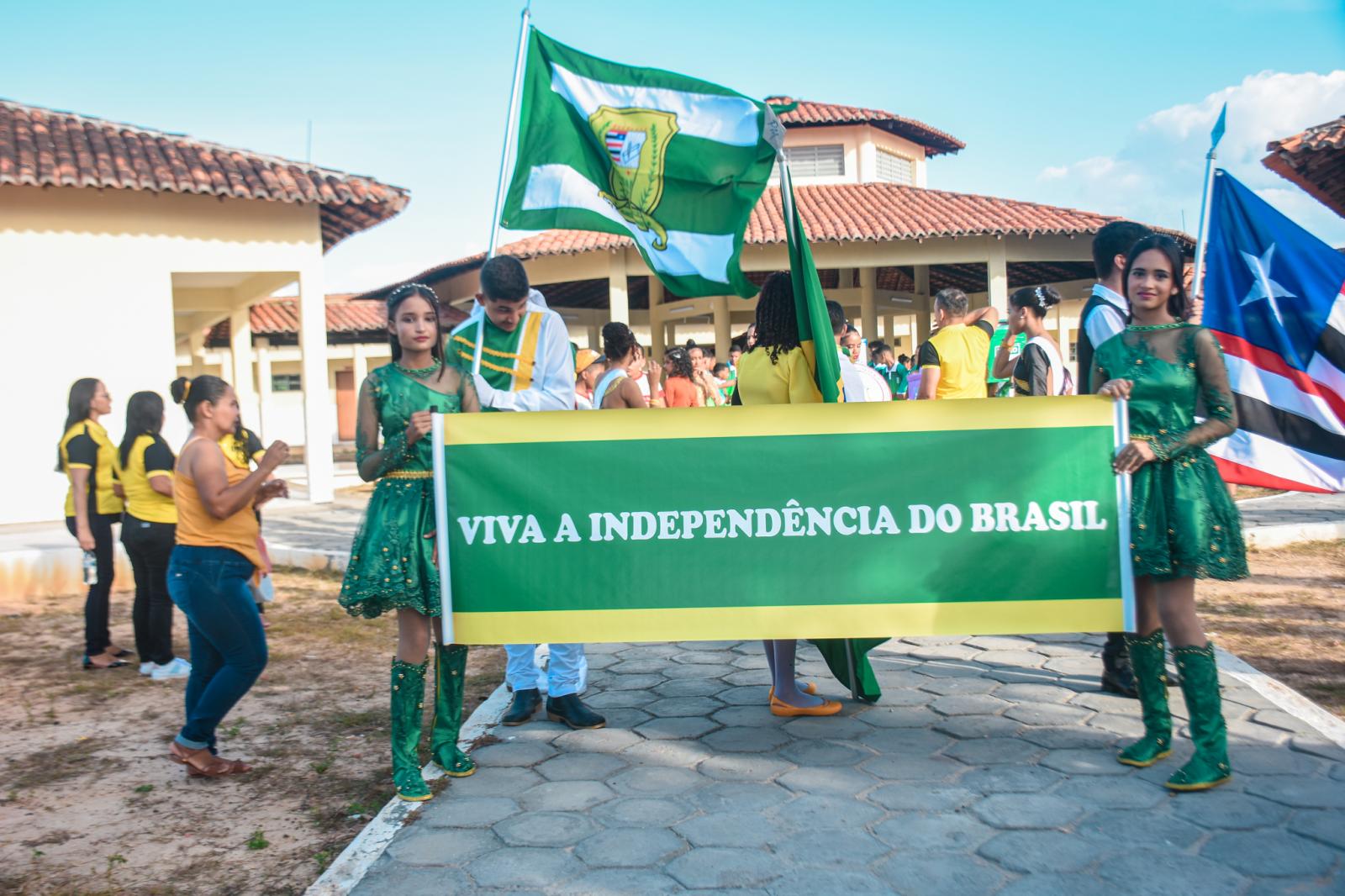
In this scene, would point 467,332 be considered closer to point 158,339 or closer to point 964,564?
point 964,564

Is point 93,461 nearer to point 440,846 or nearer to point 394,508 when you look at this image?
point 394,508

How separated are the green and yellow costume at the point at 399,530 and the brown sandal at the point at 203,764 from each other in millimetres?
928

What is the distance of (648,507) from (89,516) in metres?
4.20

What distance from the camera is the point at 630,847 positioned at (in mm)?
3381

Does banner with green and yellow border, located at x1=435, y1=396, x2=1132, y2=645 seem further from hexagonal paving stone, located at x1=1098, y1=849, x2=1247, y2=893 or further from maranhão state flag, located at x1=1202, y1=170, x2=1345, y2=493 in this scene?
maranhão state flag, located at x1=1202, y1=170, x2=1345, y2=493

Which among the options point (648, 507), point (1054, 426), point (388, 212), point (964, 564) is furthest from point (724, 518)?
point (388, 212)

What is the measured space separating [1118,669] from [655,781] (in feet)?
7.55

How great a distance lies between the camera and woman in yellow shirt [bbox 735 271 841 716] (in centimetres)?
454

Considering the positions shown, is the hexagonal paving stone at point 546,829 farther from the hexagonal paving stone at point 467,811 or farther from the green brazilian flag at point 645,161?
the green brazilian flag at point 645,161

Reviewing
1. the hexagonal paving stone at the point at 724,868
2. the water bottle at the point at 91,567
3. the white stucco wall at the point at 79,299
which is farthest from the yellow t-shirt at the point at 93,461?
the white stucco wall at the point at 79,299

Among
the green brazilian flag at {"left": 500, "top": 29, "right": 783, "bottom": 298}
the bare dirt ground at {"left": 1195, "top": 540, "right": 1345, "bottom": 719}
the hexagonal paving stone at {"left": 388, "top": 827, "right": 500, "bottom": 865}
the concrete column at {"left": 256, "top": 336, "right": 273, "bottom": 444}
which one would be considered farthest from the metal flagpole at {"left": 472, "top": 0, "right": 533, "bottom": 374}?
the concrete column at {"left": 256, "top": 336, "right": 273, "bottom": 444}

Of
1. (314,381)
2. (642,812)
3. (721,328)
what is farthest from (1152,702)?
(721,328)

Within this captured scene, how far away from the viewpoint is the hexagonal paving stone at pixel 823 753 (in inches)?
163

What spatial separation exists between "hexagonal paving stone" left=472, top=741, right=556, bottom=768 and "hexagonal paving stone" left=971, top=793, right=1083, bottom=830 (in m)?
1.75
